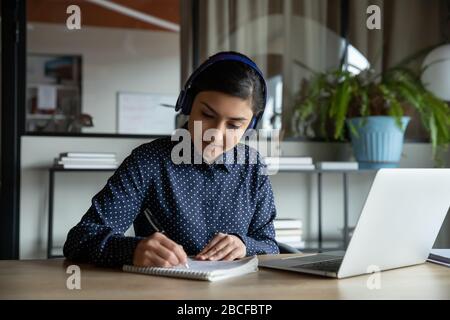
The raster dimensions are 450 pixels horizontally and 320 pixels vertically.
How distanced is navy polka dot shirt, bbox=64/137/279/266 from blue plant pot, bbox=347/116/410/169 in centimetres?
164

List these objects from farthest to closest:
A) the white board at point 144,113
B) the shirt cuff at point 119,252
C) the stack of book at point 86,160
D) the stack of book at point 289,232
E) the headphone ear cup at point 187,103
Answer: the white board at point 144,113 < the stack of book at point 289,232 < the stack of book at point 86,160 < the headphone ear cup at point 187,103 < the shirt cuff at point 119,252

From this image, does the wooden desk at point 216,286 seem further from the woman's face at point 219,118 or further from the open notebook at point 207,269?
the woman's face at point 219,118

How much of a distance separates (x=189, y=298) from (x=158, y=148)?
0.72 meters

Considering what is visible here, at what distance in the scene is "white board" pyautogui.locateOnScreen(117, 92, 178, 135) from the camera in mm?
3661

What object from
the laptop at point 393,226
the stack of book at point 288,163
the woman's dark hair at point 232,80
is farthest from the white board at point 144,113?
the laptop at point 393,226

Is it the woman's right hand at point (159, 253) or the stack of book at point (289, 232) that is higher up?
the woman's right hand at point (159, 253)

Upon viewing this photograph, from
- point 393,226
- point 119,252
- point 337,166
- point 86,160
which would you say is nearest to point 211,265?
point 119,252

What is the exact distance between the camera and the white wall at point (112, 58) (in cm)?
385

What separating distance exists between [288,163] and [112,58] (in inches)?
72.8

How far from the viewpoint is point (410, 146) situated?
140 inches

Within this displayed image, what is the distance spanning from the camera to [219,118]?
134 centimetres

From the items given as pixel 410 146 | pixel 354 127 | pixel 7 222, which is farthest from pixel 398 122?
pixel 7 222

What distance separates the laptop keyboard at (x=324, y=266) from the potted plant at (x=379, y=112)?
199cm

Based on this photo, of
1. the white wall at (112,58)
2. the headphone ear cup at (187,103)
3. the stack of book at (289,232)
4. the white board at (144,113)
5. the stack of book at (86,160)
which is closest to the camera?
the headphone ear cup at (187,103)
